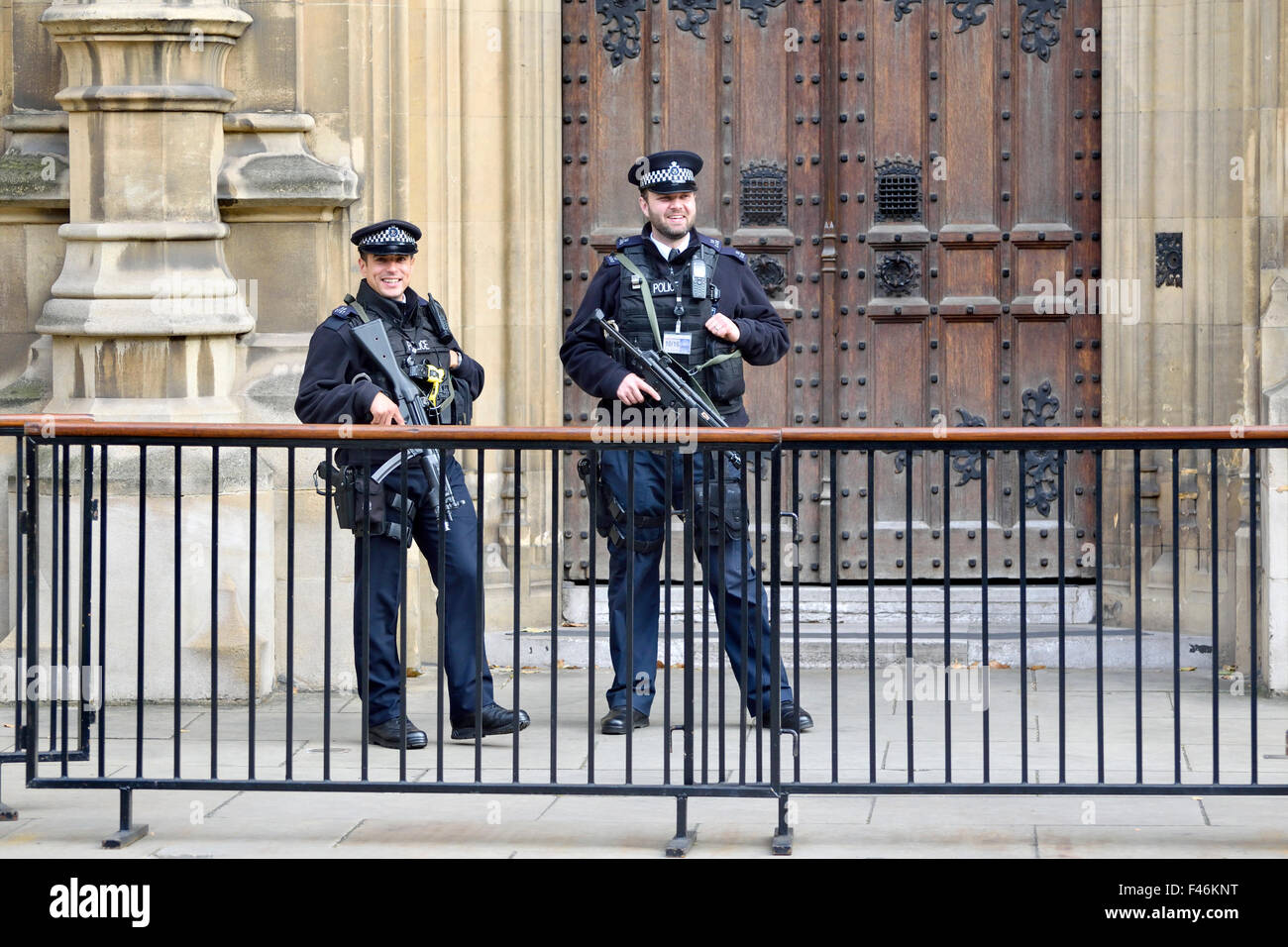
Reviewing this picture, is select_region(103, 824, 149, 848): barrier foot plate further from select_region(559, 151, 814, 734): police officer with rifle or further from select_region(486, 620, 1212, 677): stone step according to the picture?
select_region(486, 620, 1212, 677): stone step

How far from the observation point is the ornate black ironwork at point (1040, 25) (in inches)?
365

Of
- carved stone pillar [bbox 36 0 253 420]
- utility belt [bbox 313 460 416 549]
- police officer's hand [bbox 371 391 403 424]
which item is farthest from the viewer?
carved stone pillar [bbox 36 0 253 420]

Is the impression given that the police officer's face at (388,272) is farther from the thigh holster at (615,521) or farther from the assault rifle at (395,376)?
the thigh holster at (615,521)

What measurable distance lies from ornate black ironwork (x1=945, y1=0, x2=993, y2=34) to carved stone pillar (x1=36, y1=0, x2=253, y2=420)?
316 cm

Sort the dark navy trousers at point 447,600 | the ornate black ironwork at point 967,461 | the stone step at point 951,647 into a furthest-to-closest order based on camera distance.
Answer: the ornate black ironwork at point 967,461 → the stone step at point 951,647 → the dark navy trousers at point 447,600

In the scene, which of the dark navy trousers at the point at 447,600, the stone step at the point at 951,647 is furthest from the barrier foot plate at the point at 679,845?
the stone step at the point at 951,647

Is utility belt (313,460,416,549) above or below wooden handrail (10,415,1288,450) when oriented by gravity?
below

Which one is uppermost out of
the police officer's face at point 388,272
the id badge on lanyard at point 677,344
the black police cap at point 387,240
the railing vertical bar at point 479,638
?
the black police cap at point 387,240

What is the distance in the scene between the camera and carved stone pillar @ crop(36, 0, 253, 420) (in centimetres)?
846

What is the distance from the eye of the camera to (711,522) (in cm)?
762

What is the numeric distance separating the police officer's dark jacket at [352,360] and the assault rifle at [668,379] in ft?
1.96

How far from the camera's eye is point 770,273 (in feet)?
31.0

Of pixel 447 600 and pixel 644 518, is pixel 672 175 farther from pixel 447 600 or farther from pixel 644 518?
pixel 447 600

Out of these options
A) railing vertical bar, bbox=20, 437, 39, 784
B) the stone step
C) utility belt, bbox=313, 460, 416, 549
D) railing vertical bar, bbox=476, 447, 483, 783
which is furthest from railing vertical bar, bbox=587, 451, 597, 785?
the stone step
